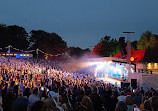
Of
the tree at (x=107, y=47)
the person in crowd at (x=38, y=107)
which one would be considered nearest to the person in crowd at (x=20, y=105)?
the person in crowd at (x=38, y=107)

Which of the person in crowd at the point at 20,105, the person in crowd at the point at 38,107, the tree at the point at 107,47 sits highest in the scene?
the tree at the point at 107,47

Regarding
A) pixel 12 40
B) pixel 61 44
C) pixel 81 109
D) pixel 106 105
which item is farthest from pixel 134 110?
pixel 12 40

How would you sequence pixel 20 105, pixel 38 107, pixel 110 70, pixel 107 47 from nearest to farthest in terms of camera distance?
pixel 38 107
pixel 20 105
pixel 110 70
pixel 107 47

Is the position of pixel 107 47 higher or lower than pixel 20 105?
higher

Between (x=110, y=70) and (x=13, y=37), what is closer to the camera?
(x=110, y=70)

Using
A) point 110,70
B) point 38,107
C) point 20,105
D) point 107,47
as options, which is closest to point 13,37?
point 107,47

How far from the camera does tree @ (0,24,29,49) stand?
53616mm

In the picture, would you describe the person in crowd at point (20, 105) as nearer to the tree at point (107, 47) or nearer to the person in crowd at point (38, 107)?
the person in crowd at point (38, 107)

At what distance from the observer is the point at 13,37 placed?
58219 mm

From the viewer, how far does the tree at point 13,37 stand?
53.6 meters

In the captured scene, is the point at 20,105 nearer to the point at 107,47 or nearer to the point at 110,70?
the point at 110,70

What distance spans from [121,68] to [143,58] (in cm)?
358

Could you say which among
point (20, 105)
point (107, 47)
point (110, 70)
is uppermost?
point (107, 47)

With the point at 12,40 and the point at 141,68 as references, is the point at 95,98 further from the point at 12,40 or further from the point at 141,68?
the point at 12,40
